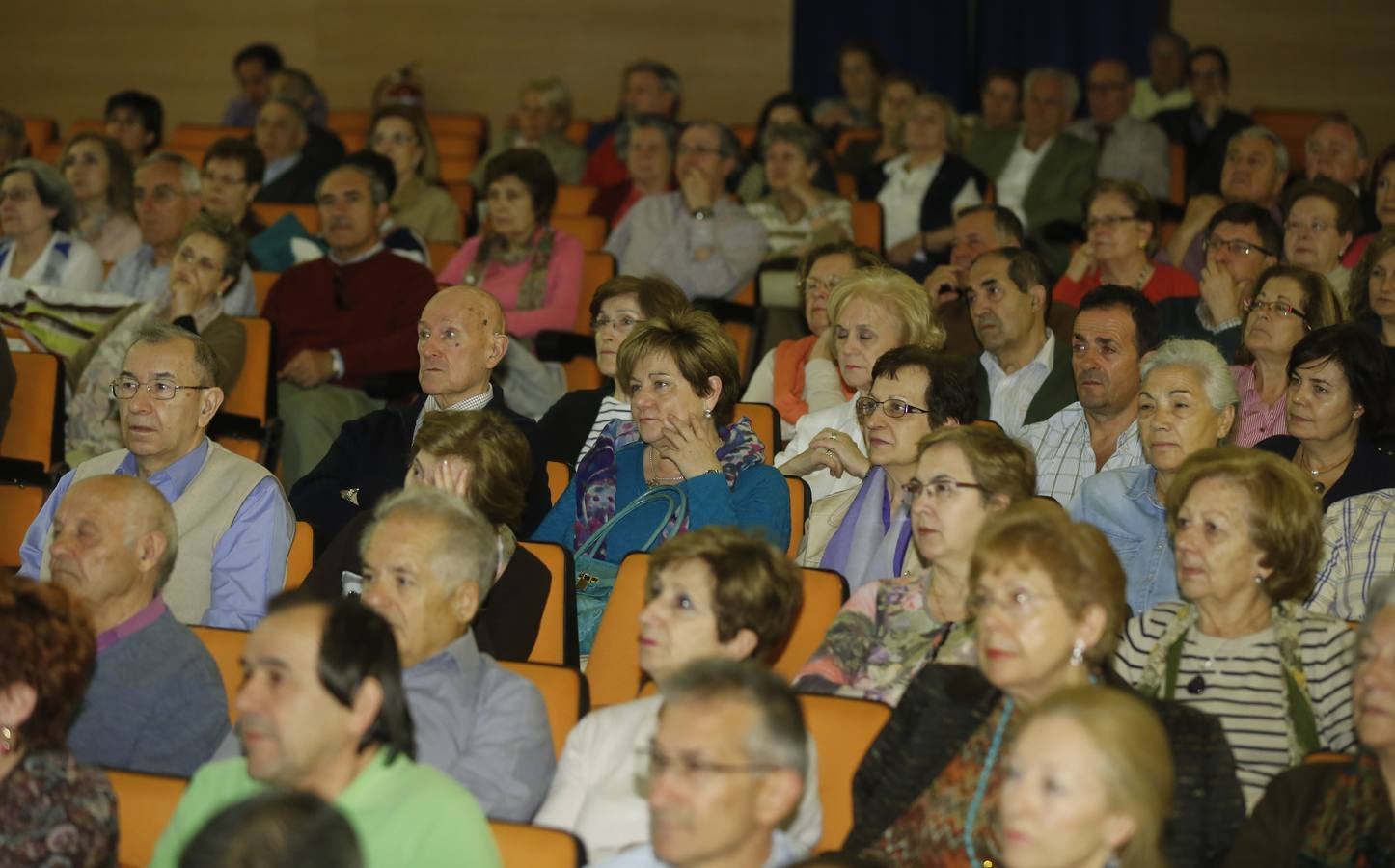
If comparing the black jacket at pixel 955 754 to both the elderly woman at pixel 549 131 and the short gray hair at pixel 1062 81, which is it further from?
the elderly woman at pixel 549 131

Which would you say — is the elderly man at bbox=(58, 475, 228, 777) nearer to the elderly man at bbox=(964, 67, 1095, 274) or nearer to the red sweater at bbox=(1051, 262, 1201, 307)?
the red sweater at bbox=(1051, 262, 1201, 307)

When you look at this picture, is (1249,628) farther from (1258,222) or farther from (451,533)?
(1258,222)

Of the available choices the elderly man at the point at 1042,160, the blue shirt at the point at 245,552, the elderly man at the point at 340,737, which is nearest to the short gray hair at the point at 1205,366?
the blue shirt at the point at 245,552

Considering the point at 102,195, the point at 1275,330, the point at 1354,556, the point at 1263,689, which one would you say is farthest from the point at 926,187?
the point at 1263,689

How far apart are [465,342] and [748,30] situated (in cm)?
571

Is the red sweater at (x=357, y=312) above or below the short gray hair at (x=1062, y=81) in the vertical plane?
below

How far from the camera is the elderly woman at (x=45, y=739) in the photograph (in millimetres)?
2119

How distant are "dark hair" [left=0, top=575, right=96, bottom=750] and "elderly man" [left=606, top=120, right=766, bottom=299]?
3.39 m

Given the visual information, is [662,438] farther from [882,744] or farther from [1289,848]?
[1289,848]

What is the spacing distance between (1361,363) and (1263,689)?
1142 mm

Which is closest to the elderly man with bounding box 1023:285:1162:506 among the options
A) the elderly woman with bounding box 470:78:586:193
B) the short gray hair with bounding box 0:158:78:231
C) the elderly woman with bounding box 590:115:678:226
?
the elderly woman with bounding box 590:115:678:226

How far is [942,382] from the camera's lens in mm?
3344

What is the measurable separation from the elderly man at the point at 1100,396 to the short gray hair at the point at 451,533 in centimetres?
162

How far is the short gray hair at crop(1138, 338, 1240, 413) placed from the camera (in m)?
3.36
